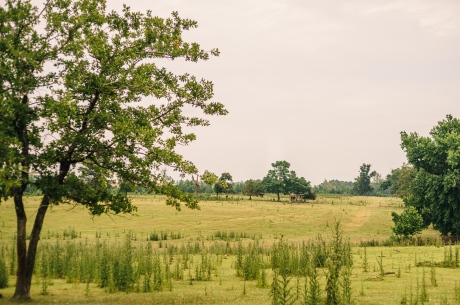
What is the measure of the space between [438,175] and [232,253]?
23939 mm

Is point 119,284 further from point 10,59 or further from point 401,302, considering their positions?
point 401,302

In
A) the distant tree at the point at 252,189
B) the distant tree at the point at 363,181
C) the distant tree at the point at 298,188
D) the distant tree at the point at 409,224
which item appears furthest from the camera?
the distant tree at the point at 363,181

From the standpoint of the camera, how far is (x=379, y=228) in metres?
55.8

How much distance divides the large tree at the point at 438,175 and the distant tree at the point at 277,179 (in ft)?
209

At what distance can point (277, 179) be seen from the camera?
379 ft

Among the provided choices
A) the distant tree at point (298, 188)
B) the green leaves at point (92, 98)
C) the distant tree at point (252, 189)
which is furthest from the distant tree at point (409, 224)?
the distant tree at point (252, 189)

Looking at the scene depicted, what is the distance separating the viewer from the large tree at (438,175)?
40438 mm

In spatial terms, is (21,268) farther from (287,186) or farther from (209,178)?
(287,186)

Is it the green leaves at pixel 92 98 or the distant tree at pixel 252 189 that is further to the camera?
the distant tree at pixel 252 189

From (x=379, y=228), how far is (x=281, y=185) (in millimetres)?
52526

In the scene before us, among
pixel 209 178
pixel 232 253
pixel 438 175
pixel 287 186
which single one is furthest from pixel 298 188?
pixel 209 178

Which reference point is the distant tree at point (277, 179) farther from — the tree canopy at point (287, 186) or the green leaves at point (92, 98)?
the green leaves at point (92, 98)

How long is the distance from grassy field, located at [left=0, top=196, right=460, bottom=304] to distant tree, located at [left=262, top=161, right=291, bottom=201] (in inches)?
1350

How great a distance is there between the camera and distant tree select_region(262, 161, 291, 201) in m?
108
